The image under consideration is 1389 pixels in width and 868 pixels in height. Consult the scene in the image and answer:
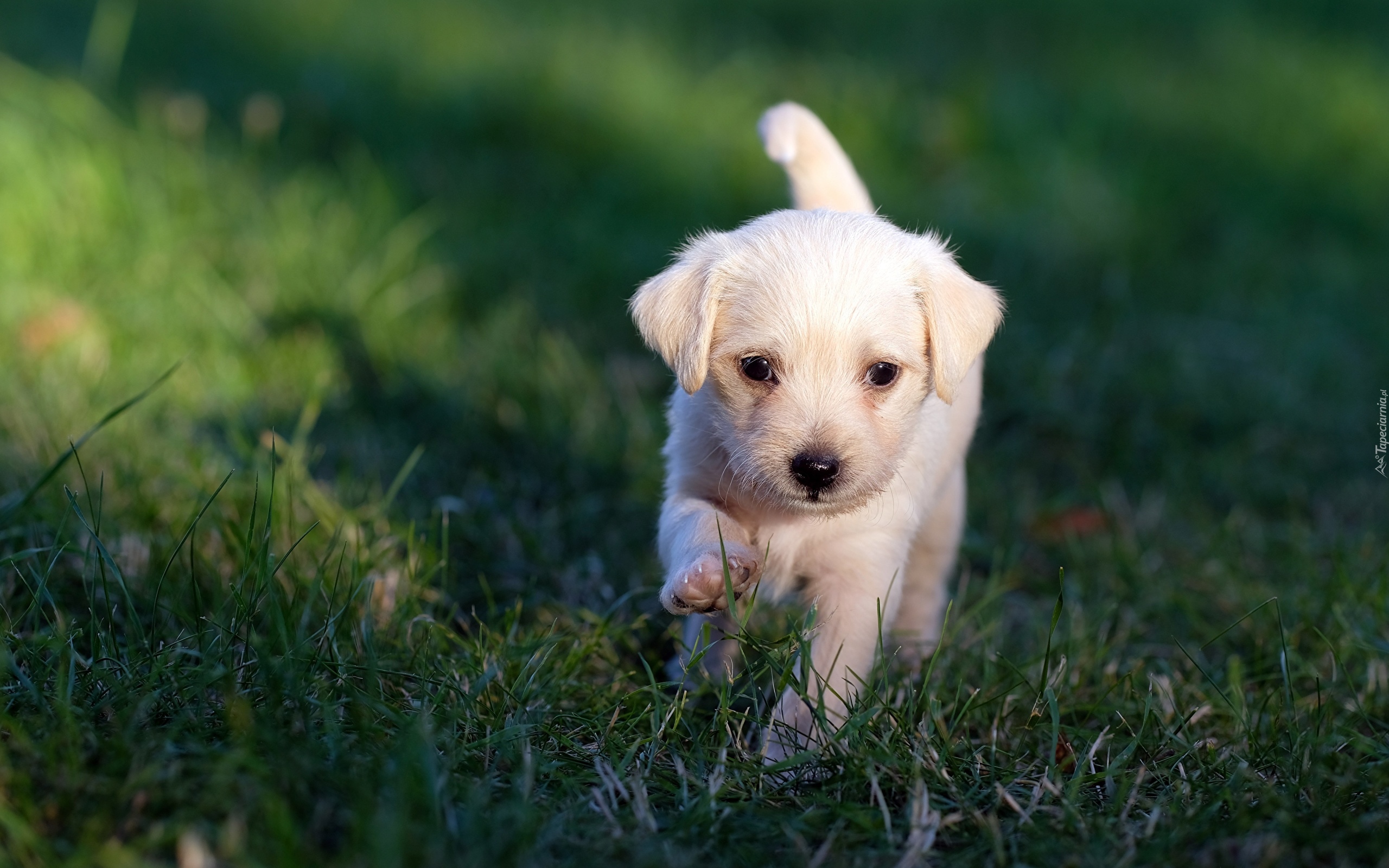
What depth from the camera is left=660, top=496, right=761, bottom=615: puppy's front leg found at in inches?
95.5

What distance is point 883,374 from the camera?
270 cm

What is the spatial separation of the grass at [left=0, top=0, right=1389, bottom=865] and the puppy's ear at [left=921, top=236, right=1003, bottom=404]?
27.5 inches

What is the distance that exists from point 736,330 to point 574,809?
1.11 metres

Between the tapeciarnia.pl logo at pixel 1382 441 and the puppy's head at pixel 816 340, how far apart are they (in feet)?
7.96

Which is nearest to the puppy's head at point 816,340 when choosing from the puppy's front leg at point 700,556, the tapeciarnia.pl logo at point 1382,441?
the puppy's front leg at point 700,556

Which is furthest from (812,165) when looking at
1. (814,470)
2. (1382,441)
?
(1382,441)

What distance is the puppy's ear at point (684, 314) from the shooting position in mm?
2688

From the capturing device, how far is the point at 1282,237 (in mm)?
6512

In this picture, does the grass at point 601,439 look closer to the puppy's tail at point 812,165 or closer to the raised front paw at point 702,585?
the raised front paw at point 702,585

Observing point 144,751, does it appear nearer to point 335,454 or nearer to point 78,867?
point 78,867

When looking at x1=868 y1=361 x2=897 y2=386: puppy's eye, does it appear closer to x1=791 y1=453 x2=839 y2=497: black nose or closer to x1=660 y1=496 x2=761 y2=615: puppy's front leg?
x1=791 y1=453 x2=839 y2=497: black nose

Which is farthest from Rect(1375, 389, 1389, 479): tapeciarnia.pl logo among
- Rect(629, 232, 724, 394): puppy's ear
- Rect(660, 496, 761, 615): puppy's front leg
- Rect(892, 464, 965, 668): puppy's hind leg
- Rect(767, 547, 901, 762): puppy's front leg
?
Rect(629, 232, 724, 394): puppy's ear

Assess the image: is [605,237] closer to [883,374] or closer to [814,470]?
[883,374]

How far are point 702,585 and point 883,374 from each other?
0.65 m
